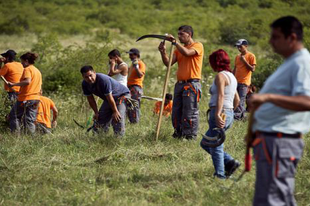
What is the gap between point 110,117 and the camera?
781 centimetres

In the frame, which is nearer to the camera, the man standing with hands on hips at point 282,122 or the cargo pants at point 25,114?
the man standing with hands on hips at point 282,122

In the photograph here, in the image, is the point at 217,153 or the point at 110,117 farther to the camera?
the point at 110,117

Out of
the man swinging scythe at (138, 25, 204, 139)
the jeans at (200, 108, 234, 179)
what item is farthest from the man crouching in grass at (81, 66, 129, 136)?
the jeans at (200, 108, 234, 179)

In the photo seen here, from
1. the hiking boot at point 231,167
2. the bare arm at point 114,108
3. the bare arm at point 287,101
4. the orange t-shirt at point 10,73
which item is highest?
the bare arm at point 287,101

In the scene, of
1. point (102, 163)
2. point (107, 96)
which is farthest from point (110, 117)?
point (102, 163)

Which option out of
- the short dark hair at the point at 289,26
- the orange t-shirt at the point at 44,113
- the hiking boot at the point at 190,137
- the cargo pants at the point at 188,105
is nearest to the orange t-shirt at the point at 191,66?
the cargo pants at the point at 188,105

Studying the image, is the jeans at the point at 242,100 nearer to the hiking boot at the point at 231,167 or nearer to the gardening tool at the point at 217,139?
the hiking boot at the point at 231,167

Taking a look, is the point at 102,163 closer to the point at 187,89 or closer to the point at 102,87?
the point at 102,87

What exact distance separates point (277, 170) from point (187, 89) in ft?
13.1

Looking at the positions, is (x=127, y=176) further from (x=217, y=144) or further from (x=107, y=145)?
(x=107, y=145)

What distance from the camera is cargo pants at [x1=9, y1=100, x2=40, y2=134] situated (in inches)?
323

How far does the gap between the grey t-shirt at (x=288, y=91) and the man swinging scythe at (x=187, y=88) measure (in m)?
3.76

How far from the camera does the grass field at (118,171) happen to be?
5047 mm

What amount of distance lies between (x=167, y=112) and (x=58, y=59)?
179 inches
